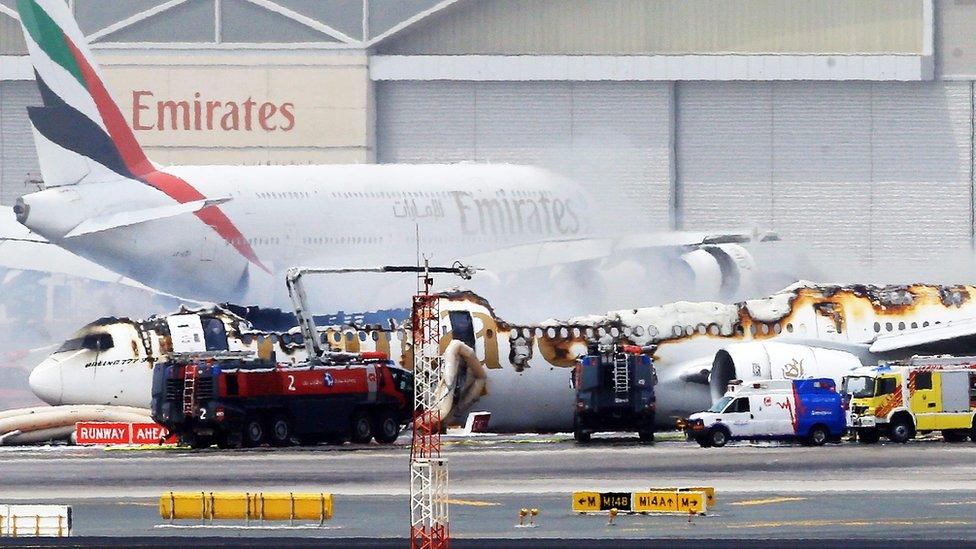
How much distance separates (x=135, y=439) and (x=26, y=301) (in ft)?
78.6

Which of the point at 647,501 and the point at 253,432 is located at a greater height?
the point at 253,432

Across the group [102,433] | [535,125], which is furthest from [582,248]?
[102,433]

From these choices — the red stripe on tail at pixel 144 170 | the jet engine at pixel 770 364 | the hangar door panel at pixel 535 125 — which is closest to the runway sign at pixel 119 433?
the jet engine at pixel 770 364

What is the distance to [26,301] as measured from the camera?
244 ft

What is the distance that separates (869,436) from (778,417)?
8.21ft

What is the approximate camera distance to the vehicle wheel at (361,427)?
4891cm

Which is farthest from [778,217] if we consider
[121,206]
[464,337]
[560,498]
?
[560,498]

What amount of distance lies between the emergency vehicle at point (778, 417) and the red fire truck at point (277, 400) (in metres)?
7.19

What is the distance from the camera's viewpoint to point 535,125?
295 ft

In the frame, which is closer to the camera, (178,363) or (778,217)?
(178,363)

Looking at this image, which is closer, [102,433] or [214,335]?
[102,433]

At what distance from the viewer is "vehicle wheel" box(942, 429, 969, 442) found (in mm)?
47844

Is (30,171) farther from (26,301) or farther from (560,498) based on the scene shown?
(560,498)

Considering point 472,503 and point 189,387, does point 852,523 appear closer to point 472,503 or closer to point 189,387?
point 472,503
